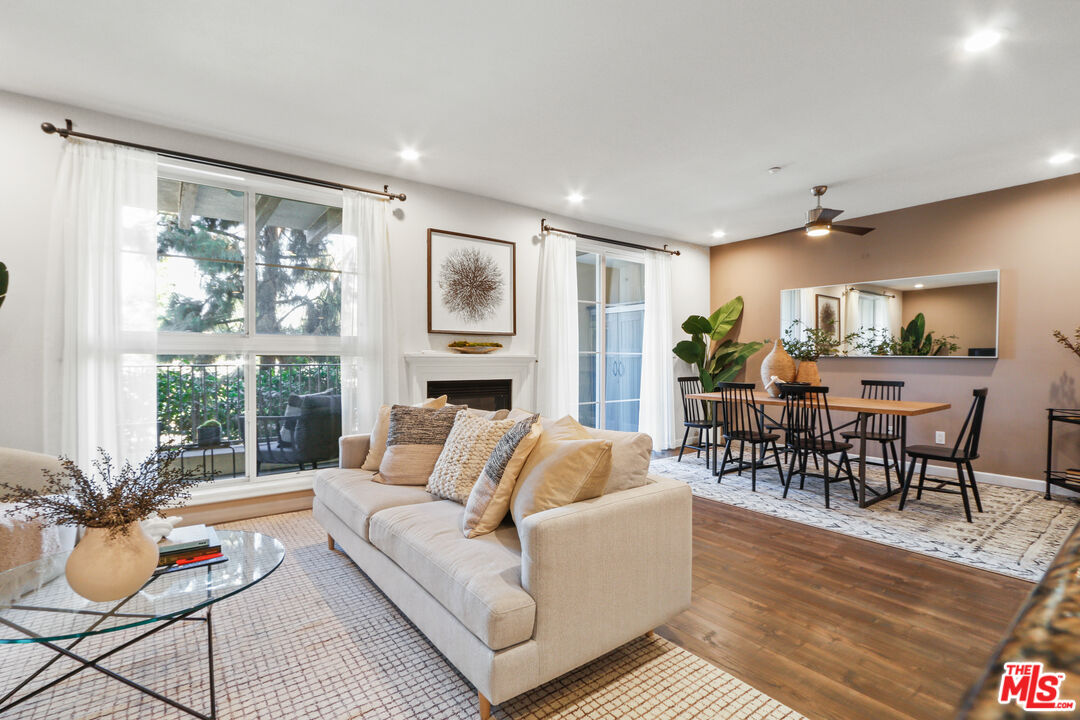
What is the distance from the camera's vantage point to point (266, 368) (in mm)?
3928

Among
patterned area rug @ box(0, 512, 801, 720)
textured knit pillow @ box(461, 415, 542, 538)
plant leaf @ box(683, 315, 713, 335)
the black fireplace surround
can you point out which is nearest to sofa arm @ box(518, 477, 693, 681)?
patterned area rug @ box(0, 512, 801, 720)

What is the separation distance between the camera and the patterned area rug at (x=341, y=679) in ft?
5.87

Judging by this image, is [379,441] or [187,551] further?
[379,441]

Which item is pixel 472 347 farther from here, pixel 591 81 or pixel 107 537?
pixel 107 537

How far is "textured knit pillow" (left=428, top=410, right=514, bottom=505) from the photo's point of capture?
255cm

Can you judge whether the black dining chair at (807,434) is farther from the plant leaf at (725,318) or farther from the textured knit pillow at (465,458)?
the textured knit pillow at (465,458)

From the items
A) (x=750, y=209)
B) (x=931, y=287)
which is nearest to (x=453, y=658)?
(x=750, y=209)

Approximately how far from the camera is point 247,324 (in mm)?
3852

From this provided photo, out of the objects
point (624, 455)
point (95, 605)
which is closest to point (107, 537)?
point (95, 605)

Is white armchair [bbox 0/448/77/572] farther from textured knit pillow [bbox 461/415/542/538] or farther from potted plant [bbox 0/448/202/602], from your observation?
textured knit pillow [bbox 461/415/542/538]

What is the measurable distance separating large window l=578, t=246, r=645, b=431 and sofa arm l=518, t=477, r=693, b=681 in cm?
366

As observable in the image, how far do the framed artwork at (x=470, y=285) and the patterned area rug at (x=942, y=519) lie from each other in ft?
7.79

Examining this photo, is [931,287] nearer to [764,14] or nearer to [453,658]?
[764,14]

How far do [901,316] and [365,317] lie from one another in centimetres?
508
